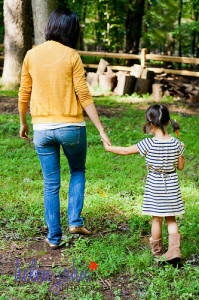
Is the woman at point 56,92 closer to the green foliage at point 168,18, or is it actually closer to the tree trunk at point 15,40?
the tree trunk at point 15,40

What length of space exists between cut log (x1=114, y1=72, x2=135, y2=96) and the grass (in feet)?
13.4

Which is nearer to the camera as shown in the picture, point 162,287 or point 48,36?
point 162,287

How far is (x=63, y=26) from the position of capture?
3.08m

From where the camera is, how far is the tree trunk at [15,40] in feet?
33.9

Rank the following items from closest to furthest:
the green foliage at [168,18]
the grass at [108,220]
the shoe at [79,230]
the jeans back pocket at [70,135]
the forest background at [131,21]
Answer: the grass at [108,220]
the jeans back pocket at [70,135]
the shoe at [79,230]
the forest background at [131,21]
the green foliage at [168,18]

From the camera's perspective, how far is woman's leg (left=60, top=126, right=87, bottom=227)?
10.4 feet

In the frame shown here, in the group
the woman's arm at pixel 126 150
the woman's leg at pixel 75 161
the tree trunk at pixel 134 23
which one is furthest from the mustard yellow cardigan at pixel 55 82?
the tree trunk at pixel 134 23

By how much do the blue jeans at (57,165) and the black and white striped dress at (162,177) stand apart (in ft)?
1.98

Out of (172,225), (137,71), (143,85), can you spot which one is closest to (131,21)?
(137,71)

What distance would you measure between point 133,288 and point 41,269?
31.7 inches

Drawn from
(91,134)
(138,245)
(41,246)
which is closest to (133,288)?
(138,245)

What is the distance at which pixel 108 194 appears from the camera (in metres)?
4.65

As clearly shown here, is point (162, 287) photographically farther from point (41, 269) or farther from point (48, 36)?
point (48, 36)

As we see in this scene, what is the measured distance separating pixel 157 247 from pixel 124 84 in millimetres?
8296
